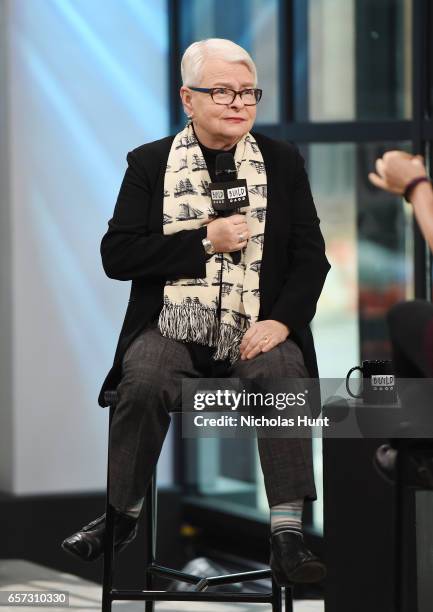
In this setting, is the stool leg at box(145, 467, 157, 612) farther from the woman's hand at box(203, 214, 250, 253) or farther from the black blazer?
the woman's hand at box(203, 214, 250, 253)

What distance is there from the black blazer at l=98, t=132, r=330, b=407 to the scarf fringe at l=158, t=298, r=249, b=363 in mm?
71

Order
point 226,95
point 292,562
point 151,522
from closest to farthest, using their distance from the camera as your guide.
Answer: point 292,562
point 226,95
point 151,522

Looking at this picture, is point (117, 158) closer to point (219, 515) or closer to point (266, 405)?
point (219, 515)

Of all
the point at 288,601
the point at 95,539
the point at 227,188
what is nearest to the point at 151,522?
the point at 95,539

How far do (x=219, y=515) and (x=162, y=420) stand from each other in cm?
264

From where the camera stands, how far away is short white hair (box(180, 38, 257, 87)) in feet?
10.4

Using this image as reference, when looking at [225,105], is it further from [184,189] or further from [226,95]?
[184,189]

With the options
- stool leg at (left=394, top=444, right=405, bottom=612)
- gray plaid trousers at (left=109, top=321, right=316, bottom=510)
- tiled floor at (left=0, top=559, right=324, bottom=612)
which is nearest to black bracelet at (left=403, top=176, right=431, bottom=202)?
stool leg at (left=394, top=444, right=405, bottom=612)

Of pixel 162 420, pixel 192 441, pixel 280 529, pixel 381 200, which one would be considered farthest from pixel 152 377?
pixel 192 441

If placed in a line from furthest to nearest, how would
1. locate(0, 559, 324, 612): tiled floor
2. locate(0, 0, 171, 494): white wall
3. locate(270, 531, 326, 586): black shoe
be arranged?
1. locate(0, 0, 171, 494): white wall
2. locate(0, 559, 324, 612): tiled floor
3. locate(270, 531, 326, 586): black shoe

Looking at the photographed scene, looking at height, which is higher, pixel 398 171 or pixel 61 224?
pixel 398 171

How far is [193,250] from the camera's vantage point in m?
3.14

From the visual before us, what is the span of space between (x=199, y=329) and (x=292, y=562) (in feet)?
2.15

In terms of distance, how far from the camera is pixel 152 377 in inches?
119
